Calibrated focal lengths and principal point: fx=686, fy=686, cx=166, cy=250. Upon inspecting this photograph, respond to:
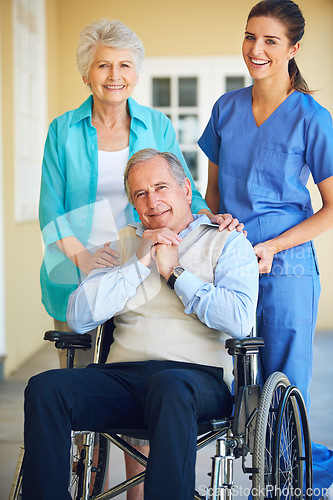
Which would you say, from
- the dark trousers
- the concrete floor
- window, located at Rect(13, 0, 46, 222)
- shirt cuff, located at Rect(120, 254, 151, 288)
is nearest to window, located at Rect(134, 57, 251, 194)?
window, located at Rect(13, 0, 46, 222)

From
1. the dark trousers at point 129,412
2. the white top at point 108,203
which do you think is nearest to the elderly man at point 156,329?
the dark trousers at point 129,412

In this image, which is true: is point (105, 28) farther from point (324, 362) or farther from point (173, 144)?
point (324, 362)

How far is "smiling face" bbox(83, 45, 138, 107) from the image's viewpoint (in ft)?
7.47

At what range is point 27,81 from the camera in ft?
17.4

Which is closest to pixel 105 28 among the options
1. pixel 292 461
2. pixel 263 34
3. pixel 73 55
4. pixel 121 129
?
pixel 121 129

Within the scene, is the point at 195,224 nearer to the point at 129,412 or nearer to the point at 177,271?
the point at 177,271

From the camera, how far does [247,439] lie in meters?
1.84

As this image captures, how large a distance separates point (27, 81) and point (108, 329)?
11.8 feet

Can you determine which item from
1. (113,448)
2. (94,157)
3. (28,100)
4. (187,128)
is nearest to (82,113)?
(94,157)

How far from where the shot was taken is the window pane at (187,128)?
22.0ft

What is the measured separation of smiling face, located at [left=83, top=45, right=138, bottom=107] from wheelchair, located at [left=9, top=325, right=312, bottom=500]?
2.59 ft

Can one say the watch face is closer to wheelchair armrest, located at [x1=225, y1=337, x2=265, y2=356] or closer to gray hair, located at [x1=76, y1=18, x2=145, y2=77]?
wheelchair armrest, located at [x1=225, y1=337, x2=265, y2=356]

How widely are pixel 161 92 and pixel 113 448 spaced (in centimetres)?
411

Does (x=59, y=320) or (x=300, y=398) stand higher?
(x=59, y=320)
